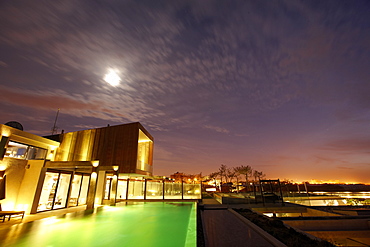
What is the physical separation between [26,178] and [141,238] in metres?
9.61

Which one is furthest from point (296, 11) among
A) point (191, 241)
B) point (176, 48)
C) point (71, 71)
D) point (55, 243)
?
point (71, 71)

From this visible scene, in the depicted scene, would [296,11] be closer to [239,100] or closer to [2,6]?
[239,100]

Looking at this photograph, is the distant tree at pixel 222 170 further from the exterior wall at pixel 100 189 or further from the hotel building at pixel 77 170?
the exterior wall at pixel 100 189

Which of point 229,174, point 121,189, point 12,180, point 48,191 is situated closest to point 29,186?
point 12,180

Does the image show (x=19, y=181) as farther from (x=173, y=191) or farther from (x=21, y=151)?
(x=173, y=191)

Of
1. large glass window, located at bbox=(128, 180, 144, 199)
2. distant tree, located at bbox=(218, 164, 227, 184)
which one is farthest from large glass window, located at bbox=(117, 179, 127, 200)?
distant tree, located at bbox=(218, 164, 227, 184)

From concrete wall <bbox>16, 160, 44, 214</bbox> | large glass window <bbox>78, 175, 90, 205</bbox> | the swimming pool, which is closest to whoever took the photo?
the swimming pool

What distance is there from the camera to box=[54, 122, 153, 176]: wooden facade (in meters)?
17.8

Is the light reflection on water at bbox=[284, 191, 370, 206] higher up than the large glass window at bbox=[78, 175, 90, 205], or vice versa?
the large glass window at bbox=[78, 175, 90, 205]

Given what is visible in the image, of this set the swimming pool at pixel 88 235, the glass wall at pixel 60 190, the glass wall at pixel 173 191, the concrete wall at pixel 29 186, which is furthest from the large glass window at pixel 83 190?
the swimming pool at pixel 88 235

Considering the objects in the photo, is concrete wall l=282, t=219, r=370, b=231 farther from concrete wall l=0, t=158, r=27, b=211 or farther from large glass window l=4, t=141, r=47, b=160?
large glass window l=4, t=141, r=47, b=160

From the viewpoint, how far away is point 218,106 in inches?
1051

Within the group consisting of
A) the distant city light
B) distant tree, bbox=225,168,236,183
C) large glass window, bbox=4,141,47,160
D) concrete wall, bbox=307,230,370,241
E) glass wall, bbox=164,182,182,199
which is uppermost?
the distant city light

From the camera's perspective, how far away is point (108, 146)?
18.9 meters
